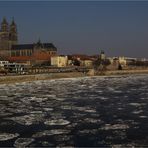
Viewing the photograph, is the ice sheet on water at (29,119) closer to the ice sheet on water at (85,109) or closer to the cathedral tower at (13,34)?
the ice sheet on water at (85,109)

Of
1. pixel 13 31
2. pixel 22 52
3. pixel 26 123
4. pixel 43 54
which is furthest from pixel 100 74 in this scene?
pixel 26 123

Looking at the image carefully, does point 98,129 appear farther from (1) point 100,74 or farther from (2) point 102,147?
(1) point 100,74

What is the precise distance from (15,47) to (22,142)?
12152 cm

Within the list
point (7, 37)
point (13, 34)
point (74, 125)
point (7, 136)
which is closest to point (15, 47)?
point (7, 37)

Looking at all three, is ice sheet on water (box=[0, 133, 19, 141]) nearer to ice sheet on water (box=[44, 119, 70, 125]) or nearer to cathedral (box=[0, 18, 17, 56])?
ice sheet on water (box=[44, 119, 70, 125])

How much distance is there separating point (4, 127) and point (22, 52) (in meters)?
113

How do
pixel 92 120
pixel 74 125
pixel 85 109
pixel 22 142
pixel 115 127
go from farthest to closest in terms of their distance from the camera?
pixel 85 109 → pixel 92 120 → pixel 74 125 → pixel 115 127 → pixel 22 142

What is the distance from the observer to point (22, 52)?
127m

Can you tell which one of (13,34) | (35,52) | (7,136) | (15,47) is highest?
(13,34)

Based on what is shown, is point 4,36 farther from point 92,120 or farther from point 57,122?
point 57,122

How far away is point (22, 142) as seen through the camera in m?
12.9

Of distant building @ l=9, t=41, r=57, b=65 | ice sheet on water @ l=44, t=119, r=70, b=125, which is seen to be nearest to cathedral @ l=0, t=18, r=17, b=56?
distant building @ l=9, t=41, r=57, b=65

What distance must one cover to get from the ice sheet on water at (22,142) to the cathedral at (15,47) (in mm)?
104746

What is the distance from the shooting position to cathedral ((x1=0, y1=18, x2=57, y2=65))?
408 feet
